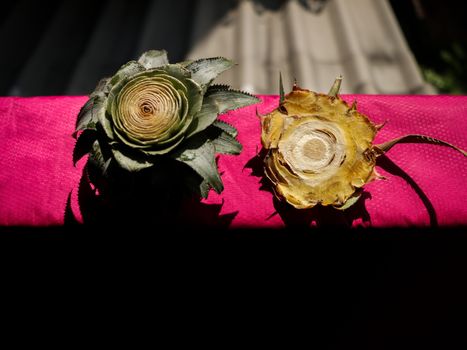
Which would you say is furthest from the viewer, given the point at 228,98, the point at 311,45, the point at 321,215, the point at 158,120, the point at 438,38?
the point at 438,38

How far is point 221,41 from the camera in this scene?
2.43 metres

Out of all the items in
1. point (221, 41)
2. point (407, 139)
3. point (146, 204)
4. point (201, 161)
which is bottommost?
point (146, 204)

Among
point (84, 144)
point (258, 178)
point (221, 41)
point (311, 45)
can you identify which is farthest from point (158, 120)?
point (311, 45)

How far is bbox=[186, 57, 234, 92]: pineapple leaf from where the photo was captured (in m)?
1.00

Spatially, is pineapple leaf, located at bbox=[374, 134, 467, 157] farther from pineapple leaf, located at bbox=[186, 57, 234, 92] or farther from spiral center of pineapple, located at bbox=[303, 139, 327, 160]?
pineapple leaf, located at bbox=[186, 57, 234, 92]

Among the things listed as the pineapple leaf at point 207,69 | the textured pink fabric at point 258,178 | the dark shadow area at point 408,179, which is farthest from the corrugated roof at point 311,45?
the pineapple leaf at point 207,69

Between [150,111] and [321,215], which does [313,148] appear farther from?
[150,111]

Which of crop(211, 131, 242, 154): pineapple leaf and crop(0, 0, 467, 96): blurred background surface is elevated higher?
crop(0, 0, 467, 96): blurred background surface

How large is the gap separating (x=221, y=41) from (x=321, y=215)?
168cm

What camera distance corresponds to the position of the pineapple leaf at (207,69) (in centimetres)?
100

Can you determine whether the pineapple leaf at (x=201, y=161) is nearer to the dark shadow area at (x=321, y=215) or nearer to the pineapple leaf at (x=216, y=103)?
the pineapple leaf at (x=216, y=103)

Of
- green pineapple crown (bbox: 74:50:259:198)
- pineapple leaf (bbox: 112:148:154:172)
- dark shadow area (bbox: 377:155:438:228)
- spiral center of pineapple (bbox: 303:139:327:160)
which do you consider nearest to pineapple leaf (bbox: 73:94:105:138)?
green pineapple crown (bbox: 74:50:259:198)

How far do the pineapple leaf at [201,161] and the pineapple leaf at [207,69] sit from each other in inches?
7.4

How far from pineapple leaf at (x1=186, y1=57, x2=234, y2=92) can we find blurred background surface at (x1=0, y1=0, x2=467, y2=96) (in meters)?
1.16
